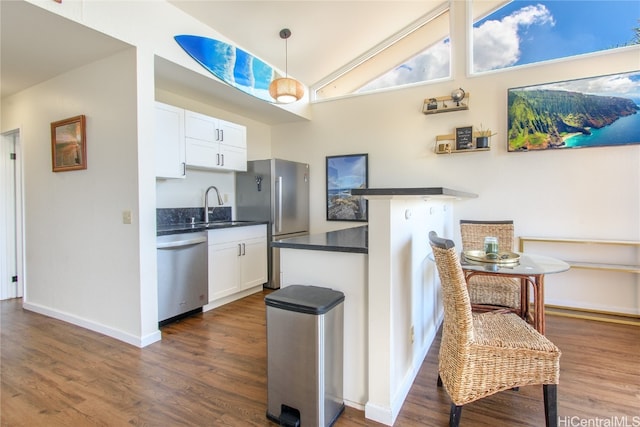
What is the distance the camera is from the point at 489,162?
375cm

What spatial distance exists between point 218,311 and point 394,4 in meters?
3.96

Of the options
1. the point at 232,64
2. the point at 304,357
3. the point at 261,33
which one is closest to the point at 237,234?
the point at 232,64

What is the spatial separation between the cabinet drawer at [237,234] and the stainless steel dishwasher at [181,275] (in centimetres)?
14

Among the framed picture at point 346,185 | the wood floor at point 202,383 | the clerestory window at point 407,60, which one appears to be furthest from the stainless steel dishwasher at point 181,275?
the clerestory window at point 407,60

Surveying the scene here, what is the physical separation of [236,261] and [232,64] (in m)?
2.22

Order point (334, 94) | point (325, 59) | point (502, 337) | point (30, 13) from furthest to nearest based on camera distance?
point (334, 94) < point (325, 59) < point (30, 13) < point (502, 337)

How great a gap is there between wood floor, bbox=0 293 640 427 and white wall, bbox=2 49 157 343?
33 centimetres

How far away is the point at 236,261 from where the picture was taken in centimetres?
371

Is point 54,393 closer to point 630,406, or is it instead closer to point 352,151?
point 630,406

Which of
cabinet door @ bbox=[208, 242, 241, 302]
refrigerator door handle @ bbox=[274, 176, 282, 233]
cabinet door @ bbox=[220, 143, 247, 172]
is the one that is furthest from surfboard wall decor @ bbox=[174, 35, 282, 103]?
cabinet door @ bbox=[208, 242, 241, 302]

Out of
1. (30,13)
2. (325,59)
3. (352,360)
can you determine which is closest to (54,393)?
(352,360)

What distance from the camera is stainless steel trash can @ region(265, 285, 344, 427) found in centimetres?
152

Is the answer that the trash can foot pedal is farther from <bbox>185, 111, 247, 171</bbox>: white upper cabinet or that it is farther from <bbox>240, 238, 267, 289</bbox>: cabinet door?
<bbox>185, 111, 247, 171</bbox>: white upper cabinet

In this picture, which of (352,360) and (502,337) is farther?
(352,360)
